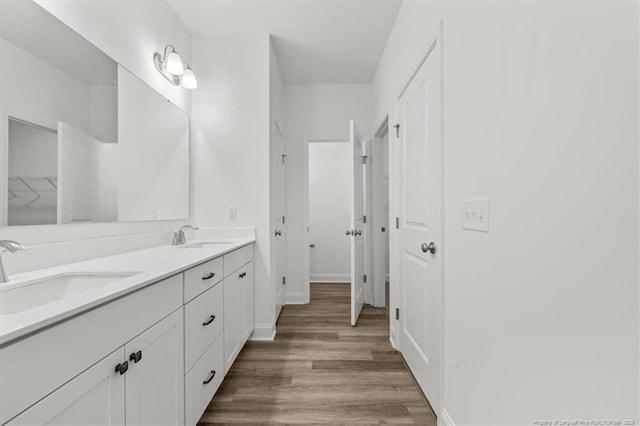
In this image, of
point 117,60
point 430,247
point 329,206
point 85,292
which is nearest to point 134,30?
point 117,60

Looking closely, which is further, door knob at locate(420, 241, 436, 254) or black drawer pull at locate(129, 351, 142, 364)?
door knob at locate(420, 241, 436, 254)

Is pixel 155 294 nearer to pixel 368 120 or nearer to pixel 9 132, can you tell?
pixel 9 132

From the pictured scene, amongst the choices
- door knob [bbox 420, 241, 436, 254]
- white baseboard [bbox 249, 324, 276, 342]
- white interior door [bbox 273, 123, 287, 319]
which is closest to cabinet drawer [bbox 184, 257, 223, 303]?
white baseboard [bbox 249, 324, 276, 342]

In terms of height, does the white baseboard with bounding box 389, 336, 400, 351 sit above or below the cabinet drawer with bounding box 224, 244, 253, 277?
below

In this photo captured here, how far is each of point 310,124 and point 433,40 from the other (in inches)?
82.2

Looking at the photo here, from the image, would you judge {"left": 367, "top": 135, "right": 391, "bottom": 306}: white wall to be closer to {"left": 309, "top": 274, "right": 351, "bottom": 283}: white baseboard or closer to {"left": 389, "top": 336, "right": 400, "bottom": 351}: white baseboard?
{"left": 389, "top": 336, "right": 400, "bottom": 351}: white baseboard

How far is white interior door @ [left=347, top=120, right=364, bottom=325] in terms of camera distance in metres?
2.62

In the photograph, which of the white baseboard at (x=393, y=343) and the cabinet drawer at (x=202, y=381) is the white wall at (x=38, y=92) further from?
the white baseboard at (x=393, y=343)

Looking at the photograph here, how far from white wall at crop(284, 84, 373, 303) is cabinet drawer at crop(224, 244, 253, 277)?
1.13 metres

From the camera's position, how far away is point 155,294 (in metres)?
1.00

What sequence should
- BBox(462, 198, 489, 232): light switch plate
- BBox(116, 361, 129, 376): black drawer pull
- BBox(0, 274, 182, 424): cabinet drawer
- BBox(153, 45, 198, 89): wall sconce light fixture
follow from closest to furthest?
1. BBox(0, 274, 182, 424): cabinet drawer
2. BBox(116, 361, 129, 376): black drawer pull
3. BBox(462, 198, 489, 232): light switch plate
4. BBox(153, 45, 198, 89): wall sconce light fixture

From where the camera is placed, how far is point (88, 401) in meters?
0.73

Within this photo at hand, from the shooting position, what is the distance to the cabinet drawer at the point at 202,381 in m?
1.24

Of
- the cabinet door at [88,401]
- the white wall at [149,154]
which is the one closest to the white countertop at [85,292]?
the cabinet door at [88,401]
